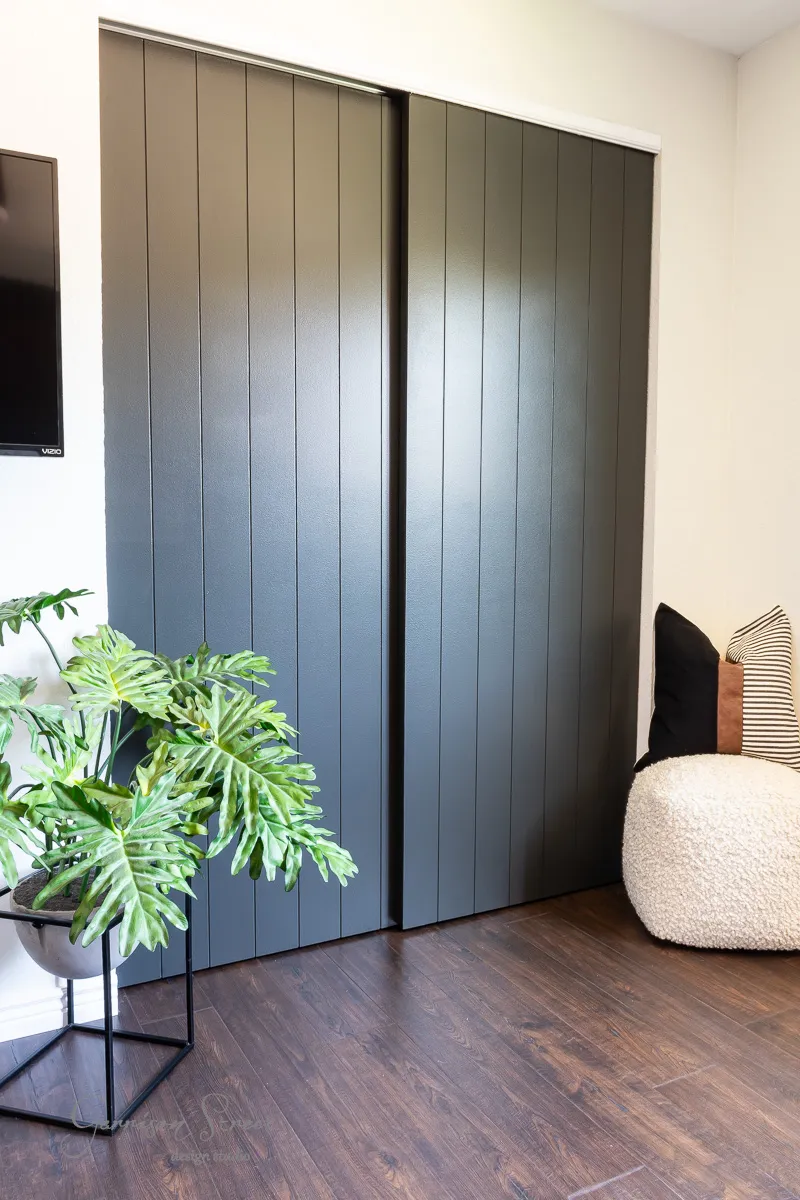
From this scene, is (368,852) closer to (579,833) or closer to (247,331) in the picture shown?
(579,833)

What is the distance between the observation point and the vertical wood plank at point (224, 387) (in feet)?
7.23

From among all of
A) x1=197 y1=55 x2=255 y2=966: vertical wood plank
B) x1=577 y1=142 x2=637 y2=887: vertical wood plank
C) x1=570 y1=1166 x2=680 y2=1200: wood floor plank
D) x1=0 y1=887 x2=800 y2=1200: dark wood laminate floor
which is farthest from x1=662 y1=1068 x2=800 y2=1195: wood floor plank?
x1=197 y1=55 x2=255 y2=966: vertical wood plank

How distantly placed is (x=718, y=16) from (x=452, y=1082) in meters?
2.90

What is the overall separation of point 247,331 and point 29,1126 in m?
1.77

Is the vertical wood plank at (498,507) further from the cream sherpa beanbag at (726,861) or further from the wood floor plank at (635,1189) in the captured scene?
the wood floor plank at (635,1189)

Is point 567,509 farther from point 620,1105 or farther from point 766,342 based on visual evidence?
point 620,1105

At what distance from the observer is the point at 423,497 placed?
2502 millimetres

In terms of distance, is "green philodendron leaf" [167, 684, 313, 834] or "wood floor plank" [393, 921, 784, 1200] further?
"green philodendron leaf" [167, 684, 313, 834]

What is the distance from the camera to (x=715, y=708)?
106 inches

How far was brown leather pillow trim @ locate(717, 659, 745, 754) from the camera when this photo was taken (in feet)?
8.82

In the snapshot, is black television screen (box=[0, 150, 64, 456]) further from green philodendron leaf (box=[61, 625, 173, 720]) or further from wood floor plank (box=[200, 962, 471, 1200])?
wood floor plank (box=[200, 962, 471, 1200])

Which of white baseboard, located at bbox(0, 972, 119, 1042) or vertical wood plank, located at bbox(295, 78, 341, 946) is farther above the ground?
vertical wood plank, located at bbox(295, 78, 341, 946)

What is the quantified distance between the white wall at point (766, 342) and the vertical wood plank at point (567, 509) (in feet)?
1.88

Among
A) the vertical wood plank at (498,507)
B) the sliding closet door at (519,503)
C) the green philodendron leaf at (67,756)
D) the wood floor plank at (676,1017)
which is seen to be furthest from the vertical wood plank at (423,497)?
the green philodendron leaf at (67,756)
